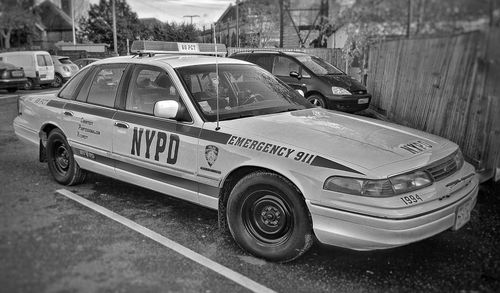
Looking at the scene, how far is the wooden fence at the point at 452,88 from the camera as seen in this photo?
2.58 metres

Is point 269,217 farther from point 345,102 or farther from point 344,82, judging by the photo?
point 344,82

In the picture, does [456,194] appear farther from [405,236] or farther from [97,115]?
[97,115]

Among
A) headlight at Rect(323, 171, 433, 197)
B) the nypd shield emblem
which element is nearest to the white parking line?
the nypd shield emblem

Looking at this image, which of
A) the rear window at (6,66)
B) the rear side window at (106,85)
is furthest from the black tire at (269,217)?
the rear window at (6,66)

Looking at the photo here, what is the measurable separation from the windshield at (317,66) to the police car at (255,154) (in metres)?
5.89

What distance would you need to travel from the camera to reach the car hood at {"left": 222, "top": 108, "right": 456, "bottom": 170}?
3.30 m

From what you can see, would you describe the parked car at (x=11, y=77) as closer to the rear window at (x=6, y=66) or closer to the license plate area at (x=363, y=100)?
the rear window at (x=6, y=66)

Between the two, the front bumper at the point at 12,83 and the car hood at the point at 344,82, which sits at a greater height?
the car hood at the point at 344,82

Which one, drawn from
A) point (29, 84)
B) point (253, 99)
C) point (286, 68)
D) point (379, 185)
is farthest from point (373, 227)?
point (29, 84)

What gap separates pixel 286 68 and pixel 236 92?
22.0ft

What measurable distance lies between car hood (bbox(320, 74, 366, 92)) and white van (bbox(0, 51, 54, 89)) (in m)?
12.1

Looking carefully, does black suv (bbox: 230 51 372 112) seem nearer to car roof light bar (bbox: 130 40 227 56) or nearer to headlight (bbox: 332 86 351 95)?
headlight (bbox: 332 86 351 95)

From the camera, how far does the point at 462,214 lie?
11.2 ft

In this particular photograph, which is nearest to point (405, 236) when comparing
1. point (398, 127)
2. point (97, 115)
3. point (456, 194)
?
point (456, 194)
